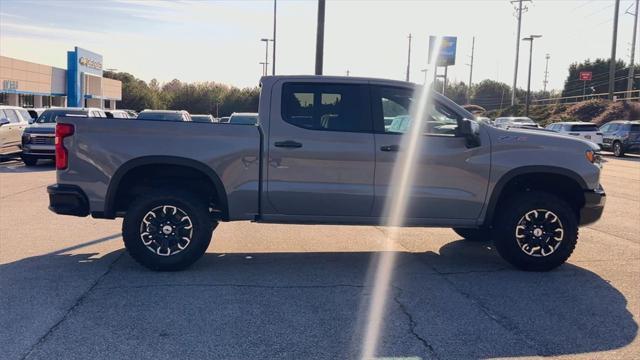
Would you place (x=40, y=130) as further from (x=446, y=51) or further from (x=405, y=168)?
(x=446, y=51)

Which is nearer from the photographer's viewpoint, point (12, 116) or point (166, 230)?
point (166, 230)

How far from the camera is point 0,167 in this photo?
19484mm

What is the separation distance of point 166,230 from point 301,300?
1880 millimetres

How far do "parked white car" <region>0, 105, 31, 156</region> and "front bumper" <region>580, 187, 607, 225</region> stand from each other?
58.2 feet

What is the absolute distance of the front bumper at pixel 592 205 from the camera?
24.1 ft

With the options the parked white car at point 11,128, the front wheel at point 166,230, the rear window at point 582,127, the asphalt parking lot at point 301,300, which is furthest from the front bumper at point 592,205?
the rear window at point 582,127

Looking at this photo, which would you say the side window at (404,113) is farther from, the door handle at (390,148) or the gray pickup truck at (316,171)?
the door handle at (390,148)

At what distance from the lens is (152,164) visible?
22.8 ft

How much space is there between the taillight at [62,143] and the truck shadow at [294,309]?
1165mm

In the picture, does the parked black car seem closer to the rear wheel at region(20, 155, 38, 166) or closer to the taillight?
the rear wheel at region(20, 155, 38, 166)

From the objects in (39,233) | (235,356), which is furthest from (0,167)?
(235,356)

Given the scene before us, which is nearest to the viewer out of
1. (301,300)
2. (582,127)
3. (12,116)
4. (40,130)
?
(301,300)

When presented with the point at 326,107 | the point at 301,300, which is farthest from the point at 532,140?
the point at 301,300

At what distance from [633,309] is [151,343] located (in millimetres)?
4389
